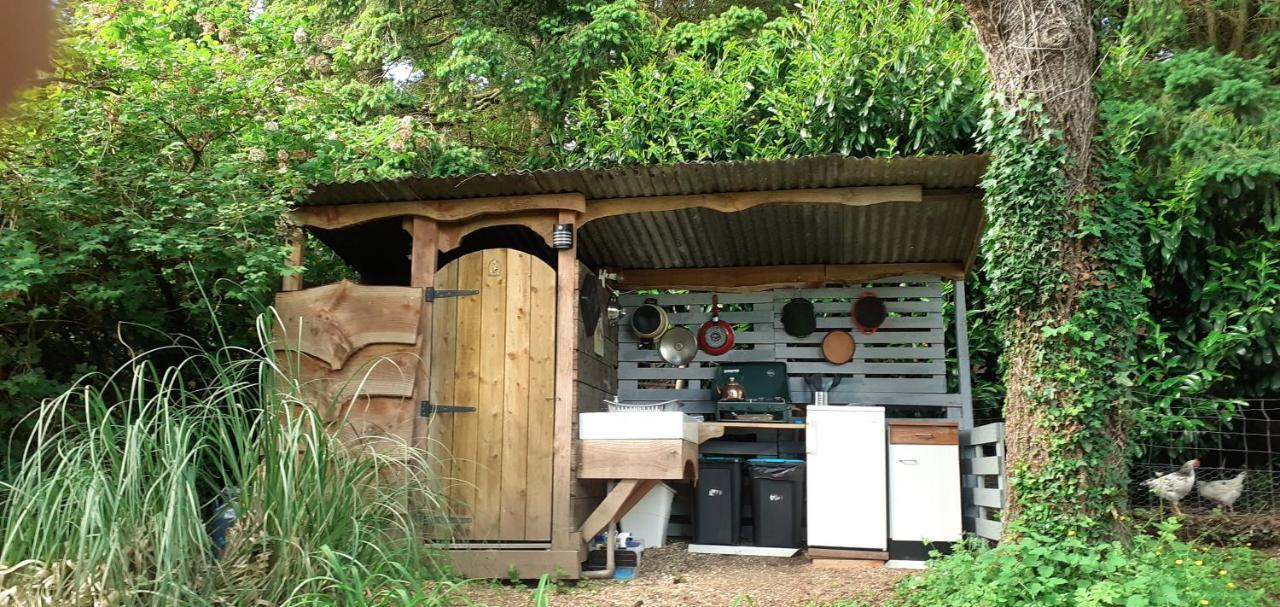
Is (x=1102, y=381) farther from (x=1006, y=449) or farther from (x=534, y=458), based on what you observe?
(x=534, y=458)

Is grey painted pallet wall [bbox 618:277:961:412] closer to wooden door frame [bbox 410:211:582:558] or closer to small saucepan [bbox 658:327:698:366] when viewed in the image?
small saucepan [bbox 658:327:698:366]

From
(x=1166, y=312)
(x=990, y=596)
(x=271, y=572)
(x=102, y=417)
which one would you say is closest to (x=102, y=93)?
(x=102, y=417)

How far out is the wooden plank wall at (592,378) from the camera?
5625 mm

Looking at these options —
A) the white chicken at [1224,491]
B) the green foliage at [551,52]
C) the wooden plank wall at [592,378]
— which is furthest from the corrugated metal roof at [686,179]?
the green foliage at [551,52]

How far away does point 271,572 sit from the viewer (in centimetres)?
312

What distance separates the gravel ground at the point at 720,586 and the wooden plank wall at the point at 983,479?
0.72m

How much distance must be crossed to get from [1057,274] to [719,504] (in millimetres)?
2834

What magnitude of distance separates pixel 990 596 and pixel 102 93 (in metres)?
5.86

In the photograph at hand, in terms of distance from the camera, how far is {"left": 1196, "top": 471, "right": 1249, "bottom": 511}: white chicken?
6.29 metres

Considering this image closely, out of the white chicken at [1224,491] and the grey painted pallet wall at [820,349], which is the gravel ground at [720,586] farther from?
the white chicken at [1224,491]

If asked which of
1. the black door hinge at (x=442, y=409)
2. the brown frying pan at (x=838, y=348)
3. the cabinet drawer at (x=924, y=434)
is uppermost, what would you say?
the brown frying pan at (x=838, y=348)

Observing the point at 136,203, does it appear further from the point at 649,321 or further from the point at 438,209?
the point at 649,321

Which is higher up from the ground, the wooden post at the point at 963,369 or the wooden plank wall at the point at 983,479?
the wooden post at the point at 963,369

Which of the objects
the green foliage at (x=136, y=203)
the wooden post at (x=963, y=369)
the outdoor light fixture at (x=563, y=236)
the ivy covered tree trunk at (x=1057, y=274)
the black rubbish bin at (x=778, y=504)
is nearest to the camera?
the ivy covered tree trunk at (x=1057, y=274)
